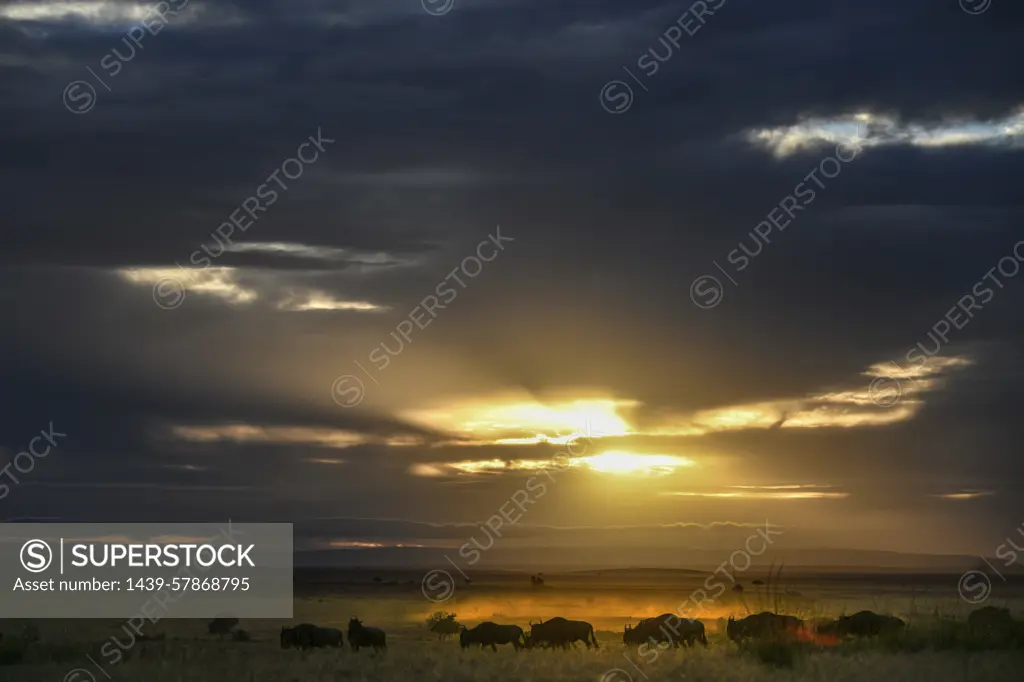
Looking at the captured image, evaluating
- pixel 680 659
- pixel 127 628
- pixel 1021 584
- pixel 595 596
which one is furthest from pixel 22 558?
pixel 1021 584

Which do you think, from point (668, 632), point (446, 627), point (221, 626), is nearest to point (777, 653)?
point (668, 632)

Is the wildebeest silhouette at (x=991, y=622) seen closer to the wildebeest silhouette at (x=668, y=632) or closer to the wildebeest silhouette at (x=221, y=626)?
the wildebeest silhouette at (x=668, y=632)

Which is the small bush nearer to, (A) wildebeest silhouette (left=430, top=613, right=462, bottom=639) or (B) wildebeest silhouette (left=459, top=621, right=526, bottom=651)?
(B) wildebeest silhouette (left=459, top=621, right=526, bottom=651)

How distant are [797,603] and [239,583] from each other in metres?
16.2

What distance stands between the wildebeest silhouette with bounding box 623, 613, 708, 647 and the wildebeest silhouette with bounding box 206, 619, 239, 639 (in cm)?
1164

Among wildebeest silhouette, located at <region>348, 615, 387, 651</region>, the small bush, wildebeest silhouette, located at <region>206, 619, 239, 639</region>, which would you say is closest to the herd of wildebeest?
wildebeest silhouette, located at <region>348, 615, 387, 651</region>

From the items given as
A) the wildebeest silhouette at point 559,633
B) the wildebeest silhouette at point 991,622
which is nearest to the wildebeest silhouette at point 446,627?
the wildebeest silhouette at point 559,633

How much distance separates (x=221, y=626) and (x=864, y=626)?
1811 centimetres

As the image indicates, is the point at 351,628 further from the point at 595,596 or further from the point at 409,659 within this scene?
the point at 595,596

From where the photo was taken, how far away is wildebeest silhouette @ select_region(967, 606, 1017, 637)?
23.3m

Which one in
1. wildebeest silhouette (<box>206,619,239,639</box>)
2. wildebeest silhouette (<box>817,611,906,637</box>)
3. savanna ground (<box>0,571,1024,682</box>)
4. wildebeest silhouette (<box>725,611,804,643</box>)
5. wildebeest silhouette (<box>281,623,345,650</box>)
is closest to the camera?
savanna ground (<box>0,571,1024,682</box>)

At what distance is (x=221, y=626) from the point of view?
1293 inches

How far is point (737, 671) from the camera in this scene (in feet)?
62.7

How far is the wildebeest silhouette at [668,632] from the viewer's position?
83.2ft
